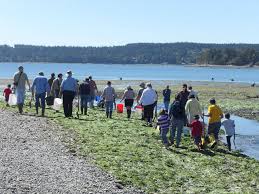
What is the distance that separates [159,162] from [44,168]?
384 centimetres

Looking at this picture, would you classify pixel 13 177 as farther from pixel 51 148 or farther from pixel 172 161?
pixel 172 161

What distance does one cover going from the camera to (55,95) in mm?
28391

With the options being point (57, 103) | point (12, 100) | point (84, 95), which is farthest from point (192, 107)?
point (12, 100)

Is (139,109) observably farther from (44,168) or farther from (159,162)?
(44,168)

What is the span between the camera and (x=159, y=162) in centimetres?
1605

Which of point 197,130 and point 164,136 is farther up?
point 197,130

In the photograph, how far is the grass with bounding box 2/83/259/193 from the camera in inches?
543

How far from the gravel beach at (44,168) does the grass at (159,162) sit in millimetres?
577

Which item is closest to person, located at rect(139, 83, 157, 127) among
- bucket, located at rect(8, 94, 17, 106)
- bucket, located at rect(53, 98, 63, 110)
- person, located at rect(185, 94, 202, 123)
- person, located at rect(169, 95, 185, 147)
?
person, located at rect(185, 94, 202, 123)

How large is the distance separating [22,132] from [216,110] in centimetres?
718

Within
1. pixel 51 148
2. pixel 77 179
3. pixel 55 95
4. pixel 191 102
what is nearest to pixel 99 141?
pixel 51 148

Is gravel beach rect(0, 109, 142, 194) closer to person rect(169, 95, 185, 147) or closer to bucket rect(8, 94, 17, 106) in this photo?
person rect(169, 95, 185, 147)

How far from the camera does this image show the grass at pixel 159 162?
13.8 meters

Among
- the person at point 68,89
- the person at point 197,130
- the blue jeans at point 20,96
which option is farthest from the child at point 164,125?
the blue jeans at point 20,96
